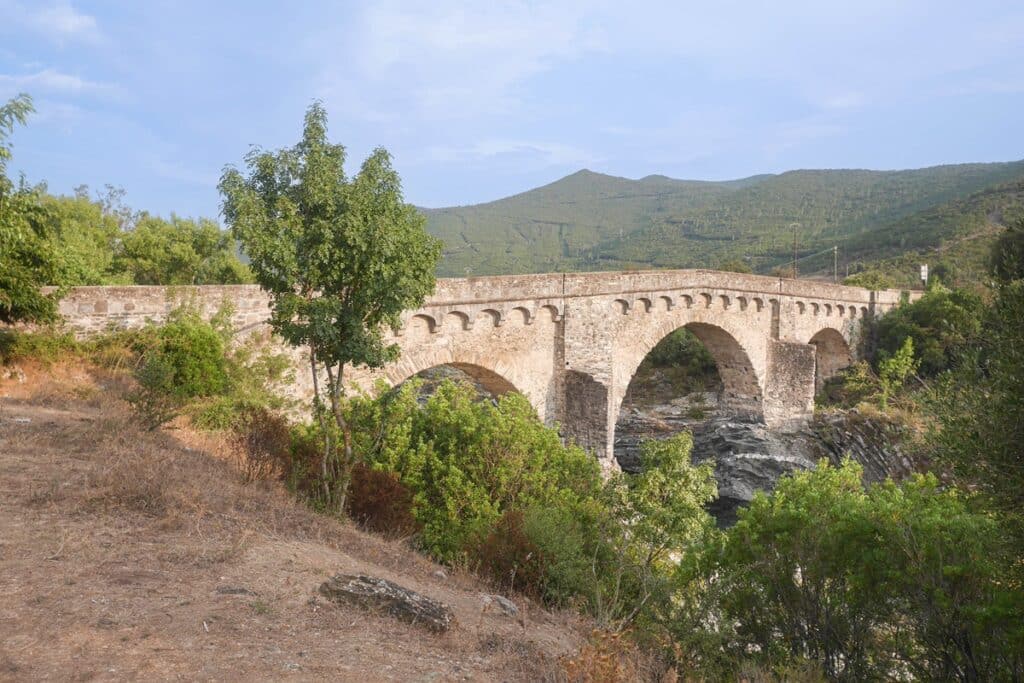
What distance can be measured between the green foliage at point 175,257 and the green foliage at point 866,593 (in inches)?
647

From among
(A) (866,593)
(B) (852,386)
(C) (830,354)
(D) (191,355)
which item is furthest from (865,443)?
(D) (191,355)

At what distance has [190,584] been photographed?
526 cm

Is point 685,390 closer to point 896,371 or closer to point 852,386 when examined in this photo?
point 852,386

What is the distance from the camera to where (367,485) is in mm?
10250

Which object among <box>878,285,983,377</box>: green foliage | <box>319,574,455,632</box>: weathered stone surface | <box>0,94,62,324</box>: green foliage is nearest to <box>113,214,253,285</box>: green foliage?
<box>0,94,62,324</box>: green foliage

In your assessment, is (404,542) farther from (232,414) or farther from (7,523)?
(7,523)

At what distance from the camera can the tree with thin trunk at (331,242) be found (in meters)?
7.83

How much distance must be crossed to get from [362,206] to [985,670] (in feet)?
26.4

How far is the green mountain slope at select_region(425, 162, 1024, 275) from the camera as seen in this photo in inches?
2357

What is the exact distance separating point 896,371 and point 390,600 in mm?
28027

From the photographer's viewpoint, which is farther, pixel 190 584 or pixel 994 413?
pixel 994 413

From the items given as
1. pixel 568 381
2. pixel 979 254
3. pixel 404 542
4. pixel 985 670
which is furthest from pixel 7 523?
pixel 979 254

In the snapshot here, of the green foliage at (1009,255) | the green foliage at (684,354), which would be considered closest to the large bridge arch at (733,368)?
the green foliage at (684,354)

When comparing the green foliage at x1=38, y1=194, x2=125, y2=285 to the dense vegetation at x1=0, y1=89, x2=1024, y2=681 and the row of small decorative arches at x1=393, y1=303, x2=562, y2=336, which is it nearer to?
the dense vegetation at x1=0, y1=89, x2=1024, y2=681
